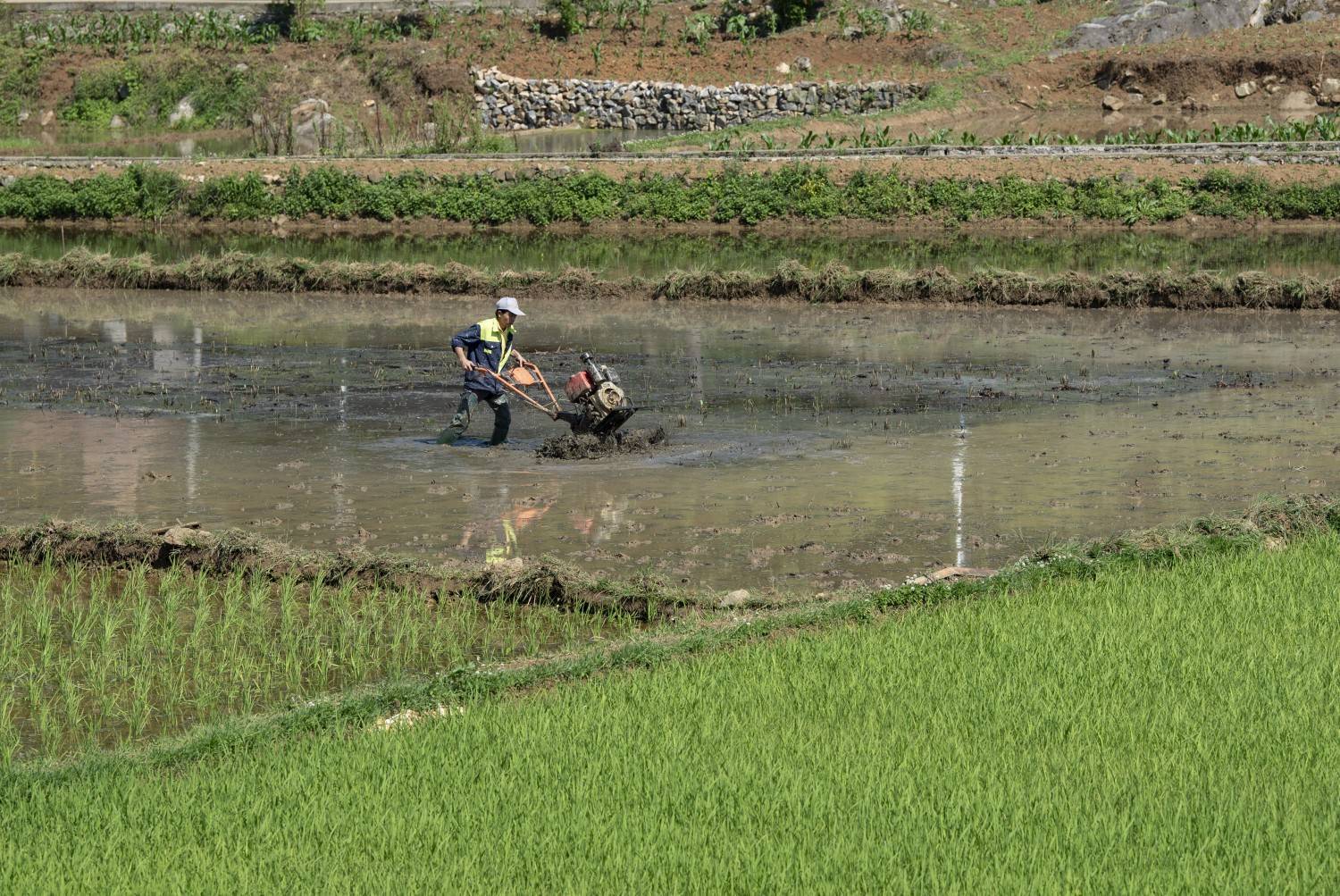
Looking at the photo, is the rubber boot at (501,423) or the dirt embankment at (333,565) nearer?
the dirt embankment at (333,565)

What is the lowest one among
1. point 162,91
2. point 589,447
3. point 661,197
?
point 589,447

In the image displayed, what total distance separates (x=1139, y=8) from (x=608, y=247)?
26916 millimetres

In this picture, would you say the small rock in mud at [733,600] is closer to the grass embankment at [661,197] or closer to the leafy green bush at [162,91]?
the grass embankment at [661,197]

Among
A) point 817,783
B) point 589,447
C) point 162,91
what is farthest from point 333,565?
point 162,91

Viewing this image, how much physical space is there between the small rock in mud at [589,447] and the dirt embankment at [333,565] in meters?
3.63

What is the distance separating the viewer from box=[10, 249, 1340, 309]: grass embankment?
2334 cm

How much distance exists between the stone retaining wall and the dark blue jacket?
109 feet

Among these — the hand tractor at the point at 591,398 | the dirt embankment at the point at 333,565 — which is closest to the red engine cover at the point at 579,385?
the hand tractor at the point at 591,398

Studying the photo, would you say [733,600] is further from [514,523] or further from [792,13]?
[792,13]

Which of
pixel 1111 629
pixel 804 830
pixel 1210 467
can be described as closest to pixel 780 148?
pixel 1210 467

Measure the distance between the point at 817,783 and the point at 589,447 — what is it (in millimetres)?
8141

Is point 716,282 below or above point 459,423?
above

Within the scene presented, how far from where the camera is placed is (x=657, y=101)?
50688mm

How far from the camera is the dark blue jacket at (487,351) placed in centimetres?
1485
